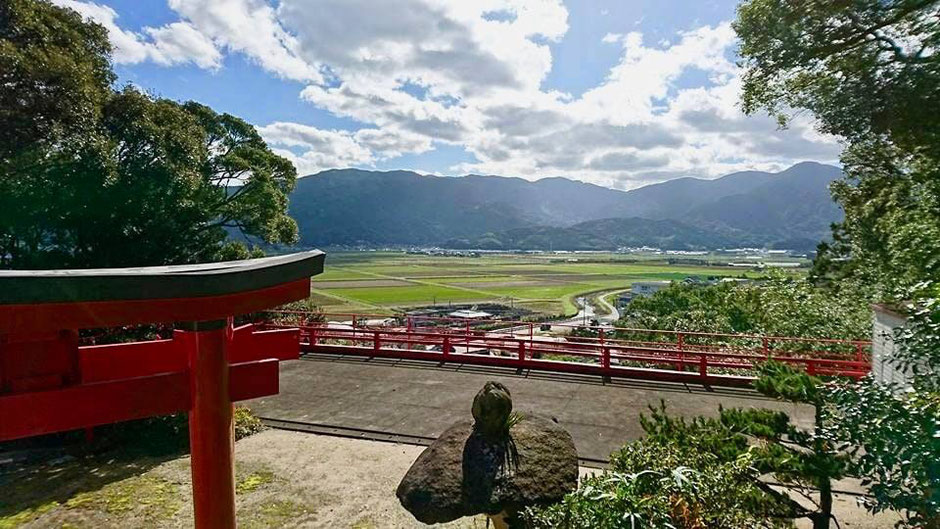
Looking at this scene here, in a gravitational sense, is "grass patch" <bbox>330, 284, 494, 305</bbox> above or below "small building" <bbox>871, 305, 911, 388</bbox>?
below

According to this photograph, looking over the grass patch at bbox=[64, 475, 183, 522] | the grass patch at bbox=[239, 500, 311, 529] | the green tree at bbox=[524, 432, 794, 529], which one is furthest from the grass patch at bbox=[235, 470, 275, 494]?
the green tree at bbox=[524, 432, 794, 529]

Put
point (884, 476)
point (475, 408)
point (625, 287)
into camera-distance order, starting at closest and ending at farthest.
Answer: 1. point (884, 476)
2. point (475, 408)
3. point (625, 287)

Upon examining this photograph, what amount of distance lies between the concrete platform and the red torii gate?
473 cm

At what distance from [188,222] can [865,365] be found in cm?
1293

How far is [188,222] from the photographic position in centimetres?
968

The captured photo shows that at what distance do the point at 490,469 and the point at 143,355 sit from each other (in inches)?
103

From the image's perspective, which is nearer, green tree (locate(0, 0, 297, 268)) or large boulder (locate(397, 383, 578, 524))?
large boulder (locate(397, 383, 578, 524))

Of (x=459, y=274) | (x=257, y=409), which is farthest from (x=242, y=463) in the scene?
(x=459, y=274)

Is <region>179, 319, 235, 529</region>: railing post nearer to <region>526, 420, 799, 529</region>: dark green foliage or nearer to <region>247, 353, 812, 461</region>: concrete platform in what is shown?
<region>526, 420, 799, 529</region>: dark green foliage

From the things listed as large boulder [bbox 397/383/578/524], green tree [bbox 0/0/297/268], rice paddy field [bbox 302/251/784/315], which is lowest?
rice paddy field [bbox 302/251/784/315]

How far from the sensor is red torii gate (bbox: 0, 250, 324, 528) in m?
2.39

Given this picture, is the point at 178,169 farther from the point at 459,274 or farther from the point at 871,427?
the point at 459,274

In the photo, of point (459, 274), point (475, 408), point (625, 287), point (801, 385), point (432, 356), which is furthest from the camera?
point (459, 274)

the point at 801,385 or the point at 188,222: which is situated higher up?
the point at 188,222
